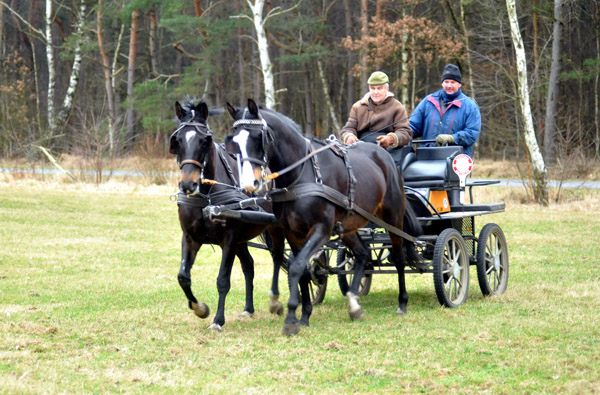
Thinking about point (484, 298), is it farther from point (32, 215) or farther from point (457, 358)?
point (32, 215)

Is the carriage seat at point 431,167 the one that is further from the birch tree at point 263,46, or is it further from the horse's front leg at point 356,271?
the birch tree at point 263,46

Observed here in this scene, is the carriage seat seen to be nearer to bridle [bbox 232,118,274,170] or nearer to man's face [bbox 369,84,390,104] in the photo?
man's face [bbox 369,84,390,104]

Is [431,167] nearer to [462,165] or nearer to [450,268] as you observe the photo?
[462,165]

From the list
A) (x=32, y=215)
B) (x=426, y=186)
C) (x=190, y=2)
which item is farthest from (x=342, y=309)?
(x=190, y=2)

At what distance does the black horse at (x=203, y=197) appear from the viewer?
680cm

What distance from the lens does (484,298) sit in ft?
28.4

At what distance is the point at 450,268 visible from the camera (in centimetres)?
819

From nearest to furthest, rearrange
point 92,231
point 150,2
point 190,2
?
point 92,231 → point 150,2 → point 190,2

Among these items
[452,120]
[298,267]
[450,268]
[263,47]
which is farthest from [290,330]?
[263,47]

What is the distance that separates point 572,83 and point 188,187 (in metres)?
32.5

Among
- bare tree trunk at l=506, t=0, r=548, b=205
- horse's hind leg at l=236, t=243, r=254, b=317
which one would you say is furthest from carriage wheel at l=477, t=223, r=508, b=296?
bare tree trunk at l=506, t=0, r=548, b=205

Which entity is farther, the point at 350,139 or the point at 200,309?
the point at 350,139

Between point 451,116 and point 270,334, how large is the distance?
11.6 ft

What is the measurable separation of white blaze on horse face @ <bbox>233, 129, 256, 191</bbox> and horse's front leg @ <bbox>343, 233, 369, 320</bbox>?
1.81 m
